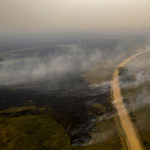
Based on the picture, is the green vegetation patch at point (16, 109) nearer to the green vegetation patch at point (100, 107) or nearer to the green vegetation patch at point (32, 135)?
the green vegetation patch at point (32, 135)

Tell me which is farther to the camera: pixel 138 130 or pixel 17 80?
pixel 17 80

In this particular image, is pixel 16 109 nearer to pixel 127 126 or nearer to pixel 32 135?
pixel 32 135

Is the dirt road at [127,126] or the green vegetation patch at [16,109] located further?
the green vegetation patch at [16,109]

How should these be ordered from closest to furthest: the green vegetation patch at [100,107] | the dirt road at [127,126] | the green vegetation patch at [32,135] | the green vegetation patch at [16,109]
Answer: the dirt road at [127,126] < the green vegetation patch at [32,135] < the green vegetation patch at [100,107] < the green vegetation patch at [16,109]

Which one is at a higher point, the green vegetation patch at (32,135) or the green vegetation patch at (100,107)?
the green vegetation patch at (100,107)

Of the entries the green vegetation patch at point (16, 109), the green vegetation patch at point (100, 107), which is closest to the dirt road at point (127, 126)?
the green vegetation patch at point (100, 107)

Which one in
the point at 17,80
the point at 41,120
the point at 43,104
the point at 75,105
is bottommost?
the point at 41,120

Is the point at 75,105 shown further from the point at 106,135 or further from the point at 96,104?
the point at 106,135

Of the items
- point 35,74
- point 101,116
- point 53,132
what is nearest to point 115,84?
point 101,116

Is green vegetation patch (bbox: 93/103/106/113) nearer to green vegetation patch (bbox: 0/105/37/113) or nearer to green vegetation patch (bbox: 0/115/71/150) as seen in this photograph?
green vegetation patch (bbox: 0/115/71/150)

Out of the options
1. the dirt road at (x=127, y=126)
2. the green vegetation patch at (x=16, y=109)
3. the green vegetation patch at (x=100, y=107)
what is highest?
the green vegetation patch at (x=16, y=109)

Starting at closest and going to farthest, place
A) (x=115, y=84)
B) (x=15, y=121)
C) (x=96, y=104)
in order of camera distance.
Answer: (x=15, y=121) < (x=96, y=104) < (x=115, y=84)
